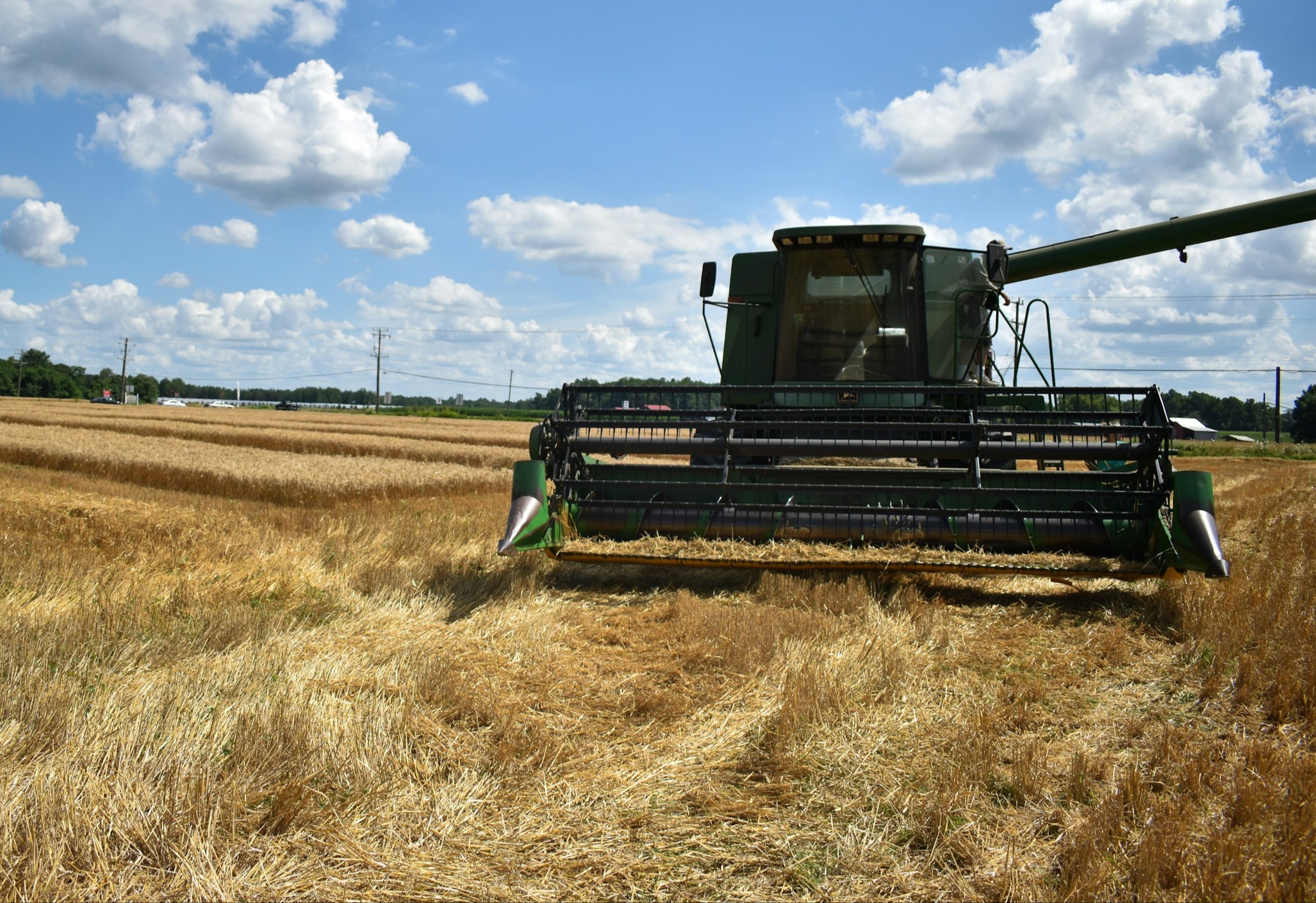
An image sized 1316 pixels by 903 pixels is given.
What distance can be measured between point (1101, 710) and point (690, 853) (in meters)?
2.02

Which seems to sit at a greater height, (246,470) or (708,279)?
(708,279)

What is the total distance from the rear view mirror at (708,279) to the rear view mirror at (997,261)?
6.92 feet

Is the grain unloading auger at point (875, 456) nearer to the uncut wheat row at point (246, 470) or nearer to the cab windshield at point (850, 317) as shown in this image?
the cab windshield at point (850, 317)

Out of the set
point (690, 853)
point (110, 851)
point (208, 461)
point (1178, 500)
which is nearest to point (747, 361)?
point (1178, 500)

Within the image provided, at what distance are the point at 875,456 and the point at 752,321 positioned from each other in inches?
90.1

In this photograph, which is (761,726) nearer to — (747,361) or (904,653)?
(904,653)

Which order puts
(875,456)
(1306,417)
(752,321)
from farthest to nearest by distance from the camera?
(1306,417) → (752,321) → (875,456)

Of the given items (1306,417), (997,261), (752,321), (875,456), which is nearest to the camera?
(875,456)

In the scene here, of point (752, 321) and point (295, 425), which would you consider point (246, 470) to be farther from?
point (295, 425)

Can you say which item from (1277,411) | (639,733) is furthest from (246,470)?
(1277,411)

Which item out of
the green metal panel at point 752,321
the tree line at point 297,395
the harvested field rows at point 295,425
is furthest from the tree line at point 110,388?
the green metal panel at point 752,321

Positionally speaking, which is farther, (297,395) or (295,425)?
(297,395)

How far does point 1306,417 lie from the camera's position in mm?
55375

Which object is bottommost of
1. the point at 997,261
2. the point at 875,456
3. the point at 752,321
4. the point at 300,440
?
the point at 300,440
